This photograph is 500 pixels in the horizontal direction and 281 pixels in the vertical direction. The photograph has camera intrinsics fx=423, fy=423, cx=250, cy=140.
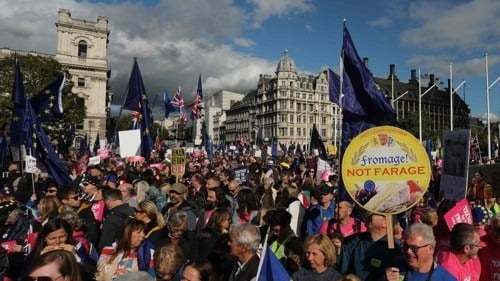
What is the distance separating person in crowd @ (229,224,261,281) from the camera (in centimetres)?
374

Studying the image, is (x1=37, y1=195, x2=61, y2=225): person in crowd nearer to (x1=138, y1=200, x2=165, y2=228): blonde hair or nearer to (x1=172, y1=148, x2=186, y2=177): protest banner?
(x1=138, y1=200, x2=165, y2=228): blonde hair

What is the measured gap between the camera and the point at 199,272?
11.0ft

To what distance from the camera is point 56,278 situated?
252 cm

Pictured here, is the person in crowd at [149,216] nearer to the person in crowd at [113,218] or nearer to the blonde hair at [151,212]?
the blonde hair at [151,212]

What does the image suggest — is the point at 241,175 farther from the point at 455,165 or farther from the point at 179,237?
the point at 179,237

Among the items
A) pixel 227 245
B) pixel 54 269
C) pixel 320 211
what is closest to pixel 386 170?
pixel 227 245

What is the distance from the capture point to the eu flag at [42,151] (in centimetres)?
856

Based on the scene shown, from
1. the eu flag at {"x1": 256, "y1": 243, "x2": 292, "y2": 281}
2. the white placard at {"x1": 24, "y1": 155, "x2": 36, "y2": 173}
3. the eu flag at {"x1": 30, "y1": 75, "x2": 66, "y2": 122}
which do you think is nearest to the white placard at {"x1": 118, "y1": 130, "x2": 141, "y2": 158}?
the eu flag at {"x1": 30, "y1": 75, "x2": 66, "y2": 122}

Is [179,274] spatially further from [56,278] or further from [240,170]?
[240,170]

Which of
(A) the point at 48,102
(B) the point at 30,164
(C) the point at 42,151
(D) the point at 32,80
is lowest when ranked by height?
(B) the point at 30,164

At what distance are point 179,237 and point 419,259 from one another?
2.65m

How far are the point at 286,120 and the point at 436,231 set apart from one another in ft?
336

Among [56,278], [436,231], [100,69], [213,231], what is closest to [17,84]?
[213,231]

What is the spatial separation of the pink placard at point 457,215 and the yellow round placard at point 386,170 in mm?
1406
